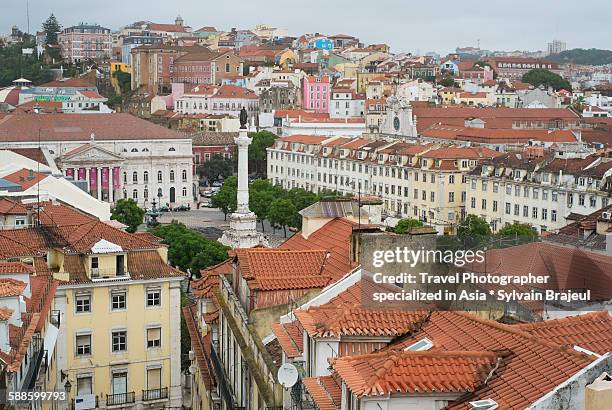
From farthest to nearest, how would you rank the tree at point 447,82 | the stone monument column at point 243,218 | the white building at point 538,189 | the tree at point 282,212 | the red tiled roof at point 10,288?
the tree at point 447,82
the tree at point 282,212
the white building at point 538,189
the stone monument column at point 243,218
the red tiled roof at point 10,288

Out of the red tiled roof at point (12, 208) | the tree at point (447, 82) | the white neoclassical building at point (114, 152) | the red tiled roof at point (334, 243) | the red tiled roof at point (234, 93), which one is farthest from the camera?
the tree at point (447, 82)

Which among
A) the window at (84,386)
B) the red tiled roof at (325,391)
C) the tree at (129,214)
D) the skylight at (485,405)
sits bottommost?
the tree at (129,214)

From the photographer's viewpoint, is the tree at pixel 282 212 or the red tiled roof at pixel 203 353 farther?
the tree at pixel 282 212

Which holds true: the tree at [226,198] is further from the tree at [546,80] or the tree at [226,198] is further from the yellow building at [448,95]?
the tree at [546,80]

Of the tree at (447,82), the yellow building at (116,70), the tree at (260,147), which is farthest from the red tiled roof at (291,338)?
the yellow building at (116,70)

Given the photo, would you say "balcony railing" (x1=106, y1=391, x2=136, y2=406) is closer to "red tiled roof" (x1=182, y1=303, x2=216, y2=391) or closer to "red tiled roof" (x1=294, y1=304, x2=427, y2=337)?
"red tiled roof" (x1=182, y1=303, x2=216, y2=391)

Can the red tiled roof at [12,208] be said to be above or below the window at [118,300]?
above

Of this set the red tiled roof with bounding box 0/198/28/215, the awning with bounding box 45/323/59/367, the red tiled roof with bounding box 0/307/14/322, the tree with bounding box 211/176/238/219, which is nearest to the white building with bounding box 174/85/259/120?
the tree with bounding box 211/176/238/219

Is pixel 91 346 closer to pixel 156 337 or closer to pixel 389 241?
pixel 156 337
